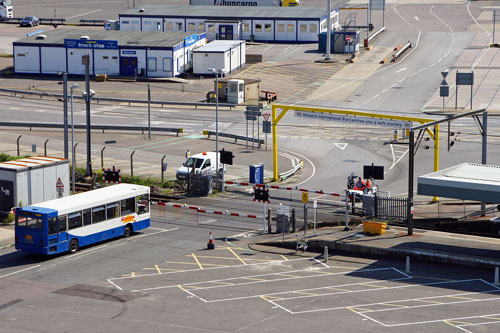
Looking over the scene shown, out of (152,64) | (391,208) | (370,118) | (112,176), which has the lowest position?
(391,208)

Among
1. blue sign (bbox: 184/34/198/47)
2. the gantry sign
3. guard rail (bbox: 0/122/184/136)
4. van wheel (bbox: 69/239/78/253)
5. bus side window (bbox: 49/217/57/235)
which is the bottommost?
van wheel (bbox: 69/239/78/253)

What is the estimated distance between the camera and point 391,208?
42.0m

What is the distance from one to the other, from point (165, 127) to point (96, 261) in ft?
109

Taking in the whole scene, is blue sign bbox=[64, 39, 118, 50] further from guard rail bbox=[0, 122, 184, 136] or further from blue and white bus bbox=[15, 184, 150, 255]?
blue and white bus bbox=[15, 184, 150, 255]

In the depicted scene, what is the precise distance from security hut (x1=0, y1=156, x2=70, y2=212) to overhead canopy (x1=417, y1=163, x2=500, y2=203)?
20.3 m

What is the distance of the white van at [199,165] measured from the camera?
52.8 m

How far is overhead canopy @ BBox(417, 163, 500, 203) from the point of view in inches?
1411

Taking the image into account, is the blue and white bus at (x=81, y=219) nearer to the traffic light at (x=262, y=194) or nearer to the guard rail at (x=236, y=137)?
the traffic light at (x=262, y=194)

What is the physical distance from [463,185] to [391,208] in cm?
614

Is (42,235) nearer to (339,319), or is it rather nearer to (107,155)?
(339,319)

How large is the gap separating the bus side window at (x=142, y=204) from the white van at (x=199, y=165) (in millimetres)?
9350

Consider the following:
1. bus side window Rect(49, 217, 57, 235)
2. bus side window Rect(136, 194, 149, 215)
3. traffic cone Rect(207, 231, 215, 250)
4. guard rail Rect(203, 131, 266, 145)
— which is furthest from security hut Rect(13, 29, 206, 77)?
bus side window Rect(49, 217, 57, 235)

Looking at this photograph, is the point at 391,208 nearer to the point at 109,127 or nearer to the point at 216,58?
the point at 109,127

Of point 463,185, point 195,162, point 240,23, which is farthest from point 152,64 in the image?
point 463,185
